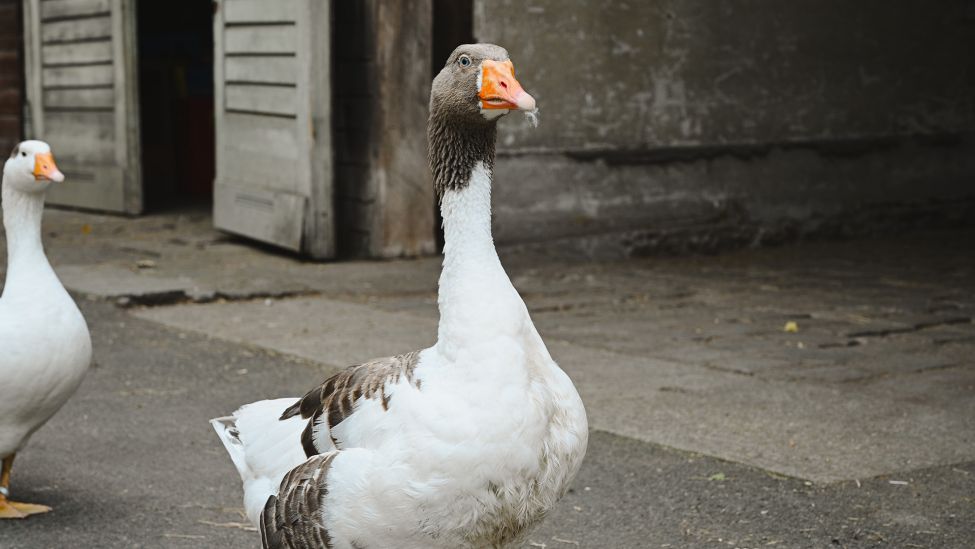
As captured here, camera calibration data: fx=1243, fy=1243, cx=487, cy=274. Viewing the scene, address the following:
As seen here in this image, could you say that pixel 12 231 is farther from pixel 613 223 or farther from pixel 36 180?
pixel 613 223

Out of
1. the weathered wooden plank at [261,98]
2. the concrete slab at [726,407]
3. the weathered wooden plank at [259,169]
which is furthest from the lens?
the weathered wooden plank at [259,169]

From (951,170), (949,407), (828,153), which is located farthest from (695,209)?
(949,407)

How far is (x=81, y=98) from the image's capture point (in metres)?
13.7

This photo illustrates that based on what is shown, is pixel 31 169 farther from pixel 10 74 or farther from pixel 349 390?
pixel 10 74

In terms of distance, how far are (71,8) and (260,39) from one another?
4.12m

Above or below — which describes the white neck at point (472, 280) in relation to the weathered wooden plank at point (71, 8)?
below

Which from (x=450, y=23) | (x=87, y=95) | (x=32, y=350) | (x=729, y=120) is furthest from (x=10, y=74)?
(x=32, y=350)

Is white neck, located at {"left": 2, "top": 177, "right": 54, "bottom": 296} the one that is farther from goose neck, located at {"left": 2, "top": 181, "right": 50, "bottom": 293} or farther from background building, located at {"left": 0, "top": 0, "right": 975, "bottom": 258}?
background building, located at {"left": 0, "top": 0, "right": 975, "bottom": 258}

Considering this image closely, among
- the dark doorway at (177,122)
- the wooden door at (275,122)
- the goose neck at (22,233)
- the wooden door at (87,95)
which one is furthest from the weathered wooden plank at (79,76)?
the goose neck at (22,233)

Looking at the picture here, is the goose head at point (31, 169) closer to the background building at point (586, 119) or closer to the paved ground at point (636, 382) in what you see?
the paved ground at point (636, 382)

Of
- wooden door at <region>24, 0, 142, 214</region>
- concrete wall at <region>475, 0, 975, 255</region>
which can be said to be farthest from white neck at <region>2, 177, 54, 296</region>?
wooden door at <region>24, 0, 142, 214</region>

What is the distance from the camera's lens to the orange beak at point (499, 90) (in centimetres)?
319

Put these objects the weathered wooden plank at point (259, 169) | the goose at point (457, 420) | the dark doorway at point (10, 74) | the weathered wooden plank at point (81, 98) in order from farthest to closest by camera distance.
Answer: the dark doorway at point (10, 74) → the weathered wooden plank at point (81, 98) → the weathered wooden plank at point (259, 169) → the goose at point (457, 420)

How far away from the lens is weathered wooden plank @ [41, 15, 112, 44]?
13086 millimetres
